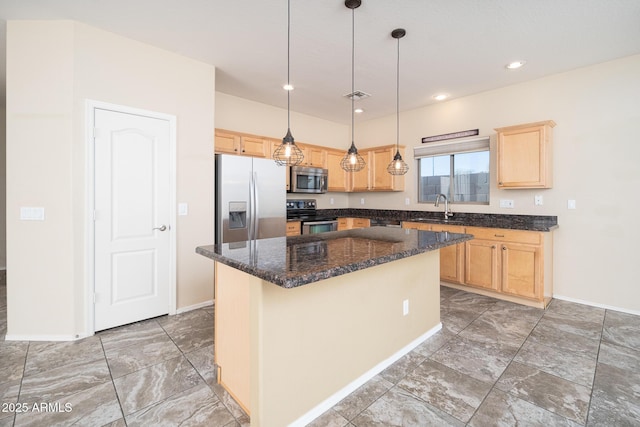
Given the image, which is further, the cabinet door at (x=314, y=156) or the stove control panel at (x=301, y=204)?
the cabinet door at (x=314, y=156)

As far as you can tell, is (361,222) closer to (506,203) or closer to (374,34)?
(506,203)

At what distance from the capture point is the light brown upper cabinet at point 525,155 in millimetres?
3504

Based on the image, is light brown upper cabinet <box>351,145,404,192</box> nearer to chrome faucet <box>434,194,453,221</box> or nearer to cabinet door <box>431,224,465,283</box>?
chrome faucet <box>434,194,453,221</box>

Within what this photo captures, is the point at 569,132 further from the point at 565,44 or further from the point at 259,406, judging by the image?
the point at 259,406

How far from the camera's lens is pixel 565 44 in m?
2.91

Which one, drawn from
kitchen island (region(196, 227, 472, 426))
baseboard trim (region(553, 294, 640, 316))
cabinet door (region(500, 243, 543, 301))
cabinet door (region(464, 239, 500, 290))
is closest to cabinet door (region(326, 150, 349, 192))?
cabinet door (region(464, 239, 500, 290))

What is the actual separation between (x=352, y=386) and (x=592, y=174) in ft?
12.0

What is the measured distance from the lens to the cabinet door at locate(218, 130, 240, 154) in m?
3.99

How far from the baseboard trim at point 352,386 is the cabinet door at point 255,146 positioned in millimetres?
3268

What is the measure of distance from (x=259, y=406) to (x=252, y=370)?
17cm

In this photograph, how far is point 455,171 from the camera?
469 cm

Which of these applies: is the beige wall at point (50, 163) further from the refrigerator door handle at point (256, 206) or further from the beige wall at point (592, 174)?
the beige wall at point (592, 174)

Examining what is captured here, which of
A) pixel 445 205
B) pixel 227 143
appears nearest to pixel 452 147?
pixel 445 205

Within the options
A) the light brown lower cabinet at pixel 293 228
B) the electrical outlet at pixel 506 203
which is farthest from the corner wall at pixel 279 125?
the electrical outlet at pixel 506 203
